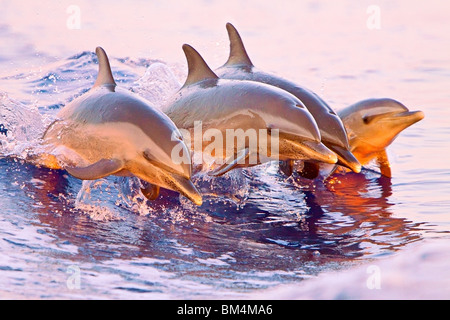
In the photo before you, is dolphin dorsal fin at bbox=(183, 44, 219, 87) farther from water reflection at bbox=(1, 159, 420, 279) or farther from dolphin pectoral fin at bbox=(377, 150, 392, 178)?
dolphin pectoral fin at bbox=(377, 150, 392, 178)

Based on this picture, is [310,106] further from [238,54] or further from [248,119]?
[238,54]

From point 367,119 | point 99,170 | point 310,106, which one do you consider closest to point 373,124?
point 367,119

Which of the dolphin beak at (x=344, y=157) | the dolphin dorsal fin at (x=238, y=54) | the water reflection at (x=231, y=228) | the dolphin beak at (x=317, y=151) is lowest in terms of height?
the water reflection at (x=231, y=228)

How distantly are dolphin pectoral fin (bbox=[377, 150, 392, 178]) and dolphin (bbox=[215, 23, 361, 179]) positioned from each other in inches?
56.4

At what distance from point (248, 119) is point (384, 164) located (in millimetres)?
2701

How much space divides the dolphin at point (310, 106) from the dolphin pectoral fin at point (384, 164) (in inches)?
56.4

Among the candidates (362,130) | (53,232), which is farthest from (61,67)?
(53,232)

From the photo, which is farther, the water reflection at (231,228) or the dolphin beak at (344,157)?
the dolphin beak at (344,157)

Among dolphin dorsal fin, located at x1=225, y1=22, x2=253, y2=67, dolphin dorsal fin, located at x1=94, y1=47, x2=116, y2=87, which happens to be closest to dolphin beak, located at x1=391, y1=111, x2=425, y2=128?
dolphin dorsal fin, located at x1=225, y1=22, x2=253, y2=67

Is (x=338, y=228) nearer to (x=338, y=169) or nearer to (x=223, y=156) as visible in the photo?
(x=223, y=156)

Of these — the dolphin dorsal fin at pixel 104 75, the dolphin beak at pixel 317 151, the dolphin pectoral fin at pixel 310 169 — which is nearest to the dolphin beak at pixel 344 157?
the dolphin beak at pixel 317 151

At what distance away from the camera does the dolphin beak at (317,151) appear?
629 cm

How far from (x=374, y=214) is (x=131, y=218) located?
2442mm

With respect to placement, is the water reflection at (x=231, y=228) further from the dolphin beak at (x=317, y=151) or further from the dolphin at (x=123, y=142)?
the dolphin beak at (x=317, y=151)
